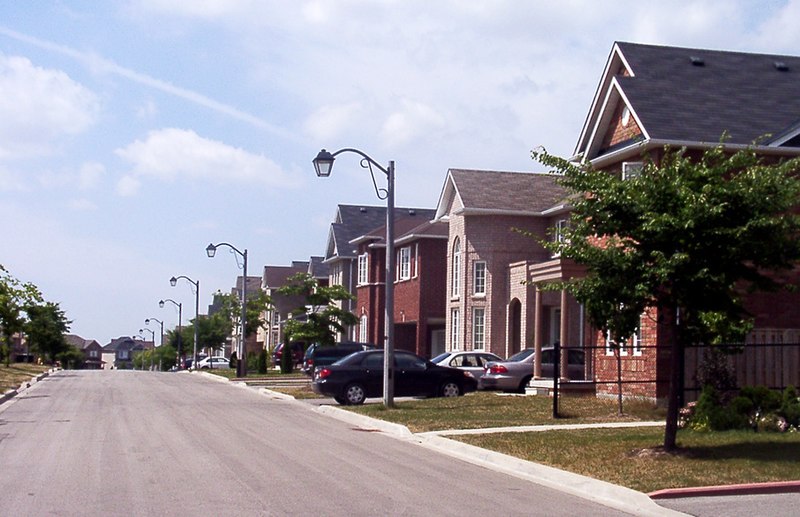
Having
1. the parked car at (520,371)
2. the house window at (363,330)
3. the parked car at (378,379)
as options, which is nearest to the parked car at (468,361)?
the parked car at (520,371)

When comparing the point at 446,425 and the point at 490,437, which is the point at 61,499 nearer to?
the point at 490,437

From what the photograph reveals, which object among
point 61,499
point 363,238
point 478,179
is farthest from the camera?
point 363,238

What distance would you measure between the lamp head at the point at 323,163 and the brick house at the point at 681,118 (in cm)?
626

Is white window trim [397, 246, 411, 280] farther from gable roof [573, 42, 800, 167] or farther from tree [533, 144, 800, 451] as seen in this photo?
tree [533, 144, 800, 451]

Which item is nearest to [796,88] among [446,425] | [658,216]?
[446,425]

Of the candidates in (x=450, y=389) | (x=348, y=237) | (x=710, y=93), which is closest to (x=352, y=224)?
(x=348, y=237)

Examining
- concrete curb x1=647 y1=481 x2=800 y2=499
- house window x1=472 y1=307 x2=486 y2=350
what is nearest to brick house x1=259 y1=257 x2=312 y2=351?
house window x1=472 y1=307 x2=486 y2=350

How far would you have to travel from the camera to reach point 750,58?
2908 cm

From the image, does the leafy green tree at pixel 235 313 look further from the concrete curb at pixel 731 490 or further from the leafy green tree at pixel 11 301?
the concrete curb at pixel 731 490

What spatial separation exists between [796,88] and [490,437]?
1438 centimetres

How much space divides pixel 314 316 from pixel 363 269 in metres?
16.1

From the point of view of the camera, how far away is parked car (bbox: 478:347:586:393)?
31219mm

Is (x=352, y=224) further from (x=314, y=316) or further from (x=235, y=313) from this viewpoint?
(x=314, y=316)

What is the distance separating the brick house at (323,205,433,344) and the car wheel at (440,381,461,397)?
108ft
